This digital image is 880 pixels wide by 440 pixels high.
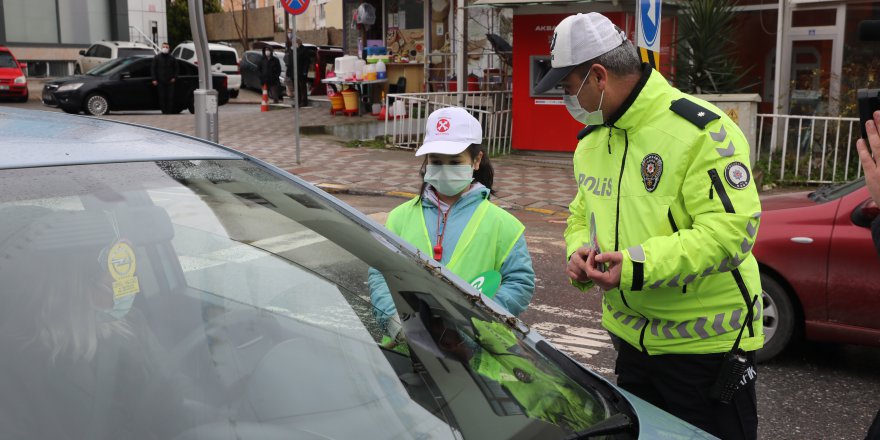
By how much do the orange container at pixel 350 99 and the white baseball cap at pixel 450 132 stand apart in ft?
64.8

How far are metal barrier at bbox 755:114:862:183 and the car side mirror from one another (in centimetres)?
735

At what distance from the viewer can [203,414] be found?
1788mm

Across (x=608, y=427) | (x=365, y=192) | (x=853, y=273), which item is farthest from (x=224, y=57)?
(x=608, y=427)

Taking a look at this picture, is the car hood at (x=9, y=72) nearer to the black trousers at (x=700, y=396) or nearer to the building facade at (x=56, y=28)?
the building facade at (x=56, y=28)

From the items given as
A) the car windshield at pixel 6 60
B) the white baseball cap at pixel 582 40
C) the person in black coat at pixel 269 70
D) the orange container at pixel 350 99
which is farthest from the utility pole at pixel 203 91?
the car windshield at pixel 6 60

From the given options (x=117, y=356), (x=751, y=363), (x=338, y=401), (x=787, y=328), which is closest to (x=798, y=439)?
(x=787, y=328)

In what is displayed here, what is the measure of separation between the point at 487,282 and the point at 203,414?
1600mm

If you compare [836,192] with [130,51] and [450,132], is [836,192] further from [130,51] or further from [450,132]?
[130,51]

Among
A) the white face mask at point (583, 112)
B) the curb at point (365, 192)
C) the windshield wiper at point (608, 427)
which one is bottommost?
the curb at point (365, 192)

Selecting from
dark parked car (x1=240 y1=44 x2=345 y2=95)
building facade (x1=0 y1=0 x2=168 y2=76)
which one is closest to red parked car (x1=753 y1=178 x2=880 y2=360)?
dark parked car (x1=240 y1=44 x2=345 y2=95)

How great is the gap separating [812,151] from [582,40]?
425 inches

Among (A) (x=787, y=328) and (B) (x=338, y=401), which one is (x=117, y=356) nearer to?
(B) (x=338, y=401)

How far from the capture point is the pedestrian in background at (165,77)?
23.6 m

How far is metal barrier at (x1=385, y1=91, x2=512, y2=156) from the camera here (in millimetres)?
16141
